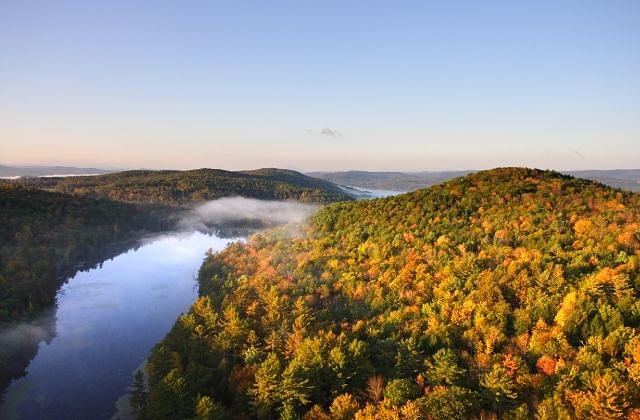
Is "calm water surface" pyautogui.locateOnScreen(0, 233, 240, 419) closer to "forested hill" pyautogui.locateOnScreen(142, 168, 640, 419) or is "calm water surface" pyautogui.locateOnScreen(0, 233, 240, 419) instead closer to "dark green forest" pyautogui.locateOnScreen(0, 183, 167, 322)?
"dark green forest" pyautogui.locateOnScreen(0, 183, 167, 322)

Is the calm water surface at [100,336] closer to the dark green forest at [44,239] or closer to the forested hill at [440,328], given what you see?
the dark green forest at [44,239]

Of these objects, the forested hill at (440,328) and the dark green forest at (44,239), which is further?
the dark green forest at (44,239)

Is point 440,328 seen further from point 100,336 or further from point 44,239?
point 44,239

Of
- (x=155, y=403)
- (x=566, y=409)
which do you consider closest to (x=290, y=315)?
(x=155, y=403)

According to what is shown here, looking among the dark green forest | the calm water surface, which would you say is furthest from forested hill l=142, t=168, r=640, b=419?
the dark green forest

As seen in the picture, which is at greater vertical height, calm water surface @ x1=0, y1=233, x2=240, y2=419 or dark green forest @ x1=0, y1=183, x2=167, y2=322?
dark green forest @ x1=0, y1=183, x2=167, y2=322

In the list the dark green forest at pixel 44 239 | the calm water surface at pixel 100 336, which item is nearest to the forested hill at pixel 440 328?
the calm water surface at pixel 100 336
